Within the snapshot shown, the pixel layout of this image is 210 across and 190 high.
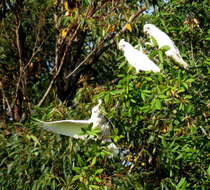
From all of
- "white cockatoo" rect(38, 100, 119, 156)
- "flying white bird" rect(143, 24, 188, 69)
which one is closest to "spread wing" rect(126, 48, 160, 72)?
"flying white bird" rect(143, 24, 188, 69)

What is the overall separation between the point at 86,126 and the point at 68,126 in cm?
8

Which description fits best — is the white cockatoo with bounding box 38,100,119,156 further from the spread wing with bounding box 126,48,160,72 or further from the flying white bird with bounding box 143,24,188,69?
the flying white bird with bounding box 143,24,188,69

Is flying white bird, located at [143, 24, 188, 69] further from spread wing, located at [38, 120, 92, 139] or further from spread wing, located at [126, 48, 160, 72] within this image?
spread wing, located at [38, 120, 92, 139]

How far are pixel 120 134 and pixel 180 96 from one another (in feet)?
1.08

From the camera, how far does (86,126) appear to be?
2.19m

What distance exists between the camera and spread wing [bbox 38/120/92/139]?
2.18 meters

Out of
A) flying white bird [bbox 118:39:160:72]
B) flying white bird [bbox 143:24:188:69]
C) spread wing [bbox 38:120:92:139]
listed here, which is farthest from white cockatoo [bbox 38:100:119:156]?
flying white bird [bbox 143:24:188:69]

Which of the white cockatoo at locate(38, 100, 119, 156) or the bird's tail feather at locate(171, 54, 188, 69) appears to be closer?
the white cockatoo at locate(38, 100, 119, 156)

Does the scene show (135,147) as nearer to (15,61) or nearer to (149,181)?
(149,181)

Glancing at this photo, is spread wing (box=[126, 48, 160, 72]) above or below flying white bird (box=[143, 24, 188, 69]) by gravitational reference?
below

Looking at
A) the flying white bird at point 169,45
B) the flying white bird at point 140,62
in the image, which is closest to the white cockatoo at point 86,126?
the flying white bird at point 140,62

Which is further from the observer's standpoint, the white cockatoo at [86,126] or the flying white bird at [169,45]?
the flying white bird at [169,45]

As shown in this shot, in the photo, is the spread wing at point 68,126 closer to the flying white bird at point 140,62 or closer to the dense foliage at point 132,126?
the dense foliage at point 132,126

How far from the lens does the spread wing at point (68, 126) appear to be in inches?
85.9
